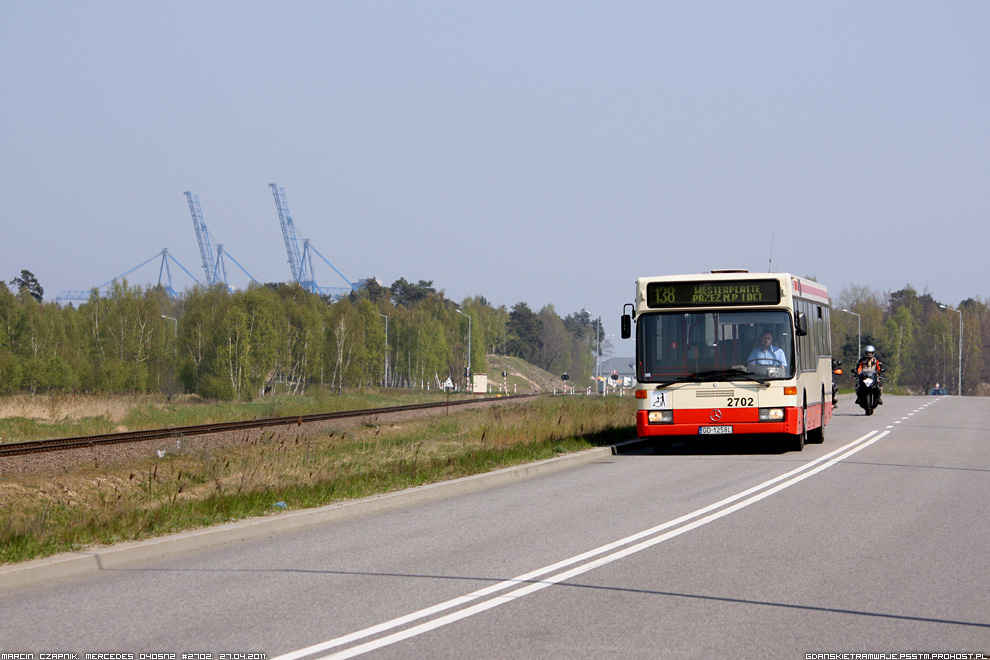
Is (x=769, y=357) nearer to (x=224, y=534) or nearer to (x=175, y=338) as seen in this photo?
(x=224, y=534)

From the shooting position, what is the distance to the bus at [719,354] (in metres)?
18.5

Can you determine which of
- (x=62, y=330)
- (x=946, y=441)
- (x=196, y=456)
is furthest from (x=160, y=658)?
(x=62, y=330)

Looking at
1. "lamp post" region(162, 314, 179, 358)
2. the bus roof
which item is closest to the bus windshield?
the bus roof

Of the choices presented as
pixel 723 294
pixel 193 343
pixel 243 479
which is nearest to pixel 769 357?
pixel 723 294

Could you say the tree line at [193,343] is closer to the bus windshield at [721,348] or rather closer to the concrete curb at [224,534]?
the bus windshield at [721,348]

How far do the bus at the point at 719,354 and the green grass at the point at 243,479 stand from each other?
1998 millimetres

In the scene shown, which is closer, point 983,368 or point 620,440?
point 620,440

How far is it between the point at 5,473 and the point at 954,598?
15.6 m

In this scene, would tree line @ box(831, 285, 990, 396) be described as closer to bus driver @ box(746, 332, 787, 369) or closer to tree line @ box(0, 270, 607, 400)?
tree line @ box(0, 270, 607, 400)

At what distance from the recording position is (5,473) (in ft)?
60.0

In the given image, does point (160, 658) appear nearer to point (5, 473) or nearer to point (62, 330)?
point (5, 473)

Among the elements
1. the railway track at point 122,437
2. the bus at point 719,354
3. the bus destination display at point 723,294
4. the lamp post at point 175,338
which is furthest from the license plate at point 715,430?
the lamp post at point 175,338

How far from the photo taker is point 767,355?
18734 millimetres

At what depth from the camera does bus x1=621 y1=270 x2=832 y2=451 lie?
18500mm
